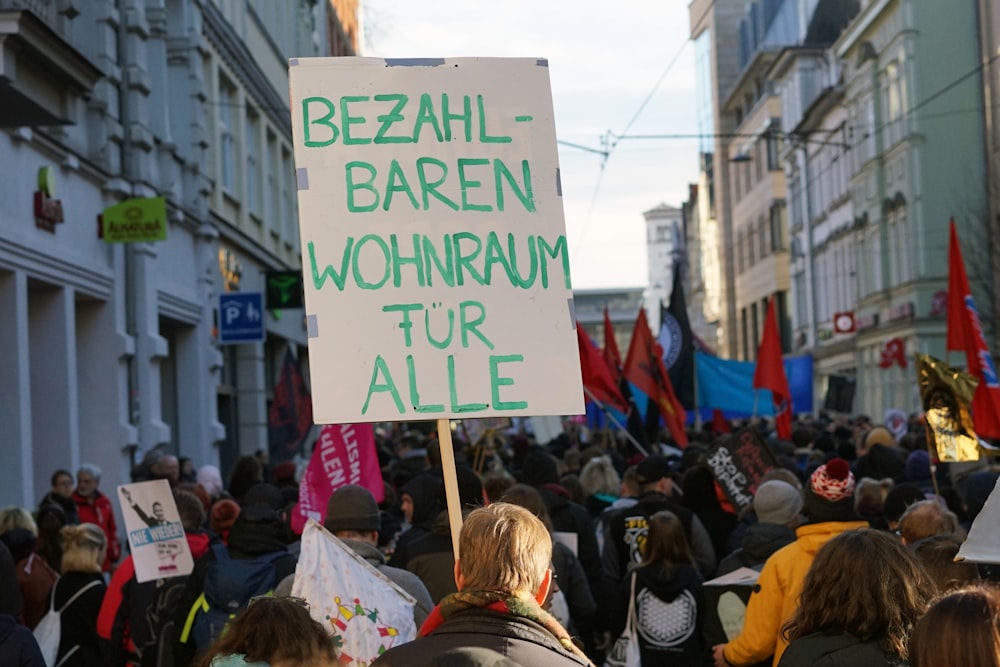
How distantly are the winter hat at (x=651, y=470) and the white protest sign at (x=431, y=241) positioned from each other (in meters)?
4.60

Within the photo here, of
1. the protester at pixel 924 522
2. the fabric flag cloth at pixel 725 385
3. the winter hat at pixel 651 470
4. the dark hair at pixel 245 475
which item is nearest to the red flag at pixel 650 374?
the dark hair at pixel 245 475

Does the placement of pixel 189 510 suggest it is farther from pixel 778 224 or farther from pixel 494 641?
pixel 778 224

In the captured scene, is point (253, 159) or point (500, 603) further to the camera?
point (253, 159)

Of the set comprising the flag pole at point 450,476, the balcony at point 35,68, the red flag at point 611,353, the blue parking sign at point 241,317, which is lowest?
the flag pole at point 450,476

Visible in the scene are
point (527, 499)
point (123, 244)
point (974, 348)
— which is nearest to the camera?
point (527, 499)

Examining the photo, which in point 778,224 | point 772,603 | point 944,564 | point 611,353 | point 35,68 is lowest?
point 772,603

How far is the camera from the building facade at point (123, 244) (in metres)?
14.9

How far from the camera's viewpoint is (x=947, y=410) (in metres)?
10.3

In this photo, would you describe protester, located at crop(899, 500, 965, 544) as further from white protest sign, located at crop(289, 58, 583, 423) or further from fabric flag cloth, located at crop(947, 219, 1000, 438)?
fabric flag cloth, located at crop(947, 219, 1000, 438)

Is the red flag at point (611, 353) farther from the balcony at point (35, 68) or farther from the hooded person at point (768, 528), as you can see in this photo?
the hooded person at point (768, 528)

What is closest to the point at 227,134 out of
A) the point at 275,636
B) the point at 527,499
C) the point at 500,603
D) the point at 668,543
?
the point at 668,543

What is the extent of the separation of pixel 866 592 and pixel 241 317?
1973 cm

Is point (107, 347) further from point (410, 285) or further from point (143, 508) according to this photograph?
point (410, 285)

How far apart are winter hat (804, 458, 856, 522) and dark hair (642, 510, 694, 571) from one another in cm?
164
